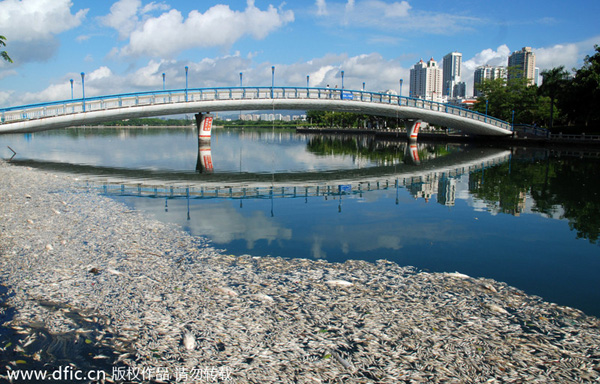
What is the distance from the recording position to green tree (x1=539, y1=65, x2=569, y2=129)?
2105 inches

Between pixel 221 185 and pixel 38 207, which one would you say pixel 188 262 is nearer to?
pixel 38 207

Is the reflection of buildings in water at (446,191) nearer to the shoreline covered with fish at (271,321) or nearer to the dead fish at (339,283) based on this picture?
the shoreline covered with fish at (271,321)

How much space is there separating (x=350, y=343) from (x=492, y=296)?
2772 millimetres

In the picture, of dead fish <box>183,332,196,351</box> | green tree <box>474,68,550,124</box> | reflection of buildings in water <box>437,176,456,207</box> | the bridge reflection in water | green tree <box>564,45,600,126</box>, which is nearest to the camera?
dead fish <box>183,332,196,351</box>

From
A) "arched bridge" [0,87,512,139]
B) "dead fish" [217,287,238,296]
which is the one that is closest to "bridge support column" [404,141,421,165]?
"arched bridge" [0,87,512,139]

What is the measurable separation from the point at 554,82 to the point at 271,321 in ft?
204

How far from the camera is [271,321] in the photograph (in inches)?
220

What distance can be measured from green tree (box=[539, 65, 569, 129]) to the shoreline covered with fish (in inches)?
2190

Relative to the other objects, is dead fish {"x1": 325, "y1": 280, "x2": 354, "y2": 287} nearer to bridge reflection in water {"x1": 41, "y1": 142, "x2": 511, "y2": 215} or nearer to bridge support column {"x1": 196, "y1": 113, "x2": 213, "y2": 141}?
bridge reflection in water {"x1": 41, "y1": 142, "x2": 511, "y2": 215}

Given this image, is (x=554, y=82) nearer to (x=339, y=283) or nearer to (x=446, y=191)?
(x=446, y=191)

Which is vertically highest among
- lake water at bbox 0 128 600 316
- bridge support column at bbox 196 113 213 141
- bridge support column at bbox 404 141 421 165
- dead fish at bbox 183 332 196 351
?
A: bridge support column at bbox 196 113 213 141

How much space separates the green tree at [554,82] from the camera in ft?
175

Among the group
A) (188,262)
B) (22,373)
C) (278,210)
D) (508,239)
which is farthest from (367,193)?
(22,373)

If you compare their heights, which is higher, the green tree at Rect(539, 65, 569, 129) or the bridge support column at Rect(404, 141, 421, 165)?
the green tree at Rect(539, 65, 569, 129)
